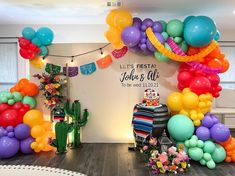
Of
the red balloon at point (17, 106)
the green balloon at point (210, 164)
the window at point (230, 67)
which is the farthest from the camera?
the window at point (230, 67)

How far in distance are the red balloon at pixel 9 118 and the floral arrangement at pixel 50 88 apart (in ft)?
1.81

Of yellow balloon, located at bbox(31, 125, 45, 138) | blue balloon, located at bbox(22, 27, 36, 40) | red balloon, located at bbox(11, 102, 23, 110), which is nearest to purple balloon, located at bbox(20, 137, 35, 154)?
yellow balloon, located at bbox(31, 125, 45, 138)

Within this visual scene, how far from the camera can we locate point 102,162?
3648 mm

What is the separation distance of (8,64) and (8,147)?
3.67 m

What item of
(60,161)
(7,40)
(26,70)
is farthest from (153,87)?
(7,40)

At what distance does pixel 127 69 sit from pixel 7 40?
3939mm

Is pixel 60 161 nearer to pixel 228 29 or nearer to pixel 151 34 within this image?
pixel 151 34

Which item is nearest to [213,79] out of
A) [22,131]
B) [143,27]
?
[143,27]

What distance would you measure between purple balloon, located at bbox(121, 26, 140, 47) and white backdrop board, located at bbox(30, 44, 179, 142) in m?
0.55

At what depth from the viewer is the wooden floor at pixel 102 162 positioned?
3299 millimetres

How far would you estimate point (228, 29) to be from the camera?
21.7 ft

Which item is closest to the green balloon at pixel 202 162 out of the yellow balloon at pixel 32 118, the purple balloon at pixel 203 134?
the purple balloon at pixel 203 134

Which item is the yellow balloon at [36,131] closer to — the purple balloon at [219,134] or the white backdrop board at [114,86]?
the white backdrop board at [114,86]

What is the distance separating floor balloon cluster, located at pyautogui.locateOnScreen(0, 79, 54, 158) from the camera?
3826 millimetres
